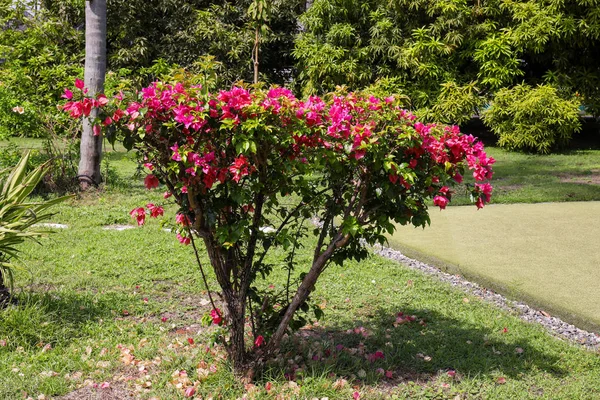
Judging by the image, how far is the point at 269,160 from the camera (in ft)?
9.48

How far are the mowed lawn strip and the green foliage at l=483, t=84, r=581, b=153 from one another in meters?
4.93

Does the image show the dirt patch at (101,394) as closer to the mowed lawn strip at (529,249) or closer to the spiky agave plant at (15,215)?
the spiky agave plant at (15,215)

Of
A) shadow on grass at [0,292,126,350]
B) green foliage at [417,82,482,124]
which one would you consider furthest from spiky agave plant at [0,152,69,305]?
green foliage at [417,82,482,124]

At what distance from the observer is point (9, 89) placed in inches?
319

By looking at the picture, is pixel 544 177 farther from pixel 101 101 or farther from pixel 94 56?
pixel 101 101

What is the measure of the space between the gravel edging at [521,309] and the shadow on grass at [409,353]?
1.22 ft

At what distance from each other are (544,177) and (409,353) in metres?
6.80

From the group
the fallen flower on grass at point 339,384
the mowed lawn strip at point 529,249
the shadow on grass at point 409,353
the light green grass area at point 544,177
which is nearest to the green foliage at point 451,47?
the light green grass area at point 544,177

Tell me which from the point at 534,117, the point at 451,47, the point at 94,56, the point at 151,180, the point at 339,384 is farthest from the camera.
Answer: the point at 451,47

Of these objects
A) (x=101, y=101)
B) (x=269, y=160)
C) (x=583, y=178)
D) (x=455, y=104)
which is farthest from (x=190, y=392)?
(x=455, y=104)

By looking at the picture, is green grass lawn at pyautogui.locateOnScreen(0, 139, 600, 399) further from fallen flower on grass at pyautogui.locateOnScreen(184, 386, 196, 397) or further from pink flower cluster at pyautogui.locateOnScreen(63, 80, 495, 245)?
pink flower cluster at pyautogui.locateOnScreen(63, 80, 495, 245)

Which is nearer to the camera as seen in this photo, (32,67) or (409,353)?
(409,353)

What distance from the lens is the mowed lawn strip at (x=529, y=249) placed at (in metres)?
4.33

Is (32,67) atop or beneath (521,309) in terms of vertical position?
atop
